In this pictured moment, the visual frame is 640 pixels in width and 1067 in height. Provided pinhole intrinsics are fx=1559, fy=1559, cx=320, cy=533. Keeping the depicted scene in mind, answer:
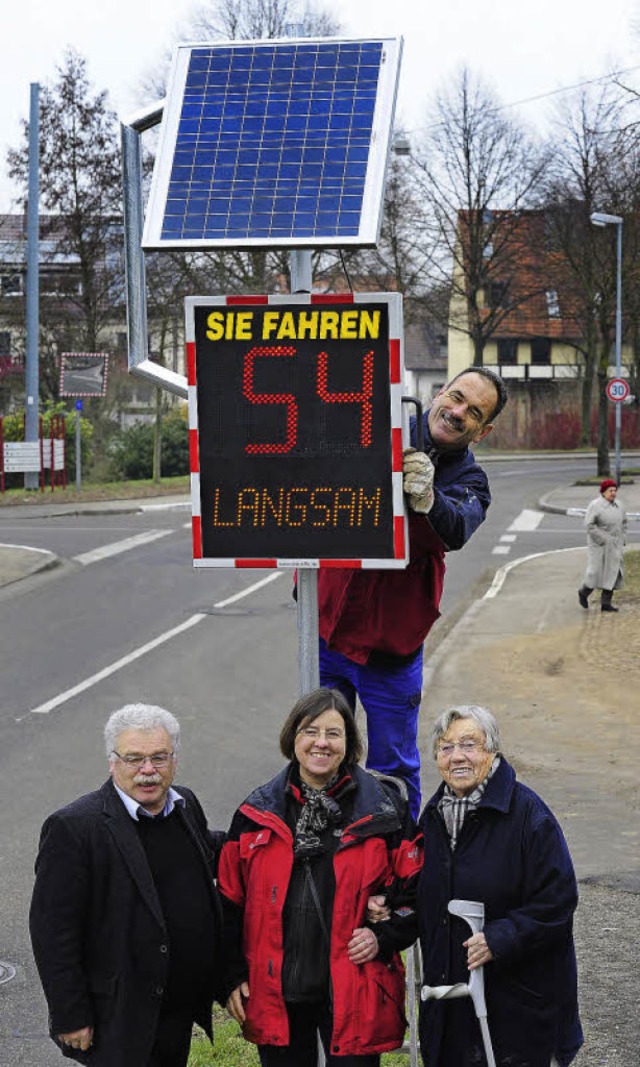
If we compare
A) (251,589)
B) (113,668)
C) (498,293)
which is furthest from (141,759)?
(498,293)

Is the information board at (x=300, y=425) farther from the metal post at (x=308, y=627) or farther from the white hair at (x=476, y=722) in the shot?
the white hair at (x=476, y=722)

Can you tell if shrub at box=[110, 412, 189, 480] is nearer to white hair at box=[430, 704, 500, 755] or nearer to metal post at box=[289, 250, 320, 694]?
metal post at box=[289, 250, 320, 694]

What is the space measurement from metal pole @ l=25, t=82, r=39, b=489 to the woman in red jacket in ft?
111

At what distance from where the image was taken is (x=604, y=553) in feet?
66.0

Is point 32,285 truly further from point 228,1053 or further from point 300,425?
point 300,425

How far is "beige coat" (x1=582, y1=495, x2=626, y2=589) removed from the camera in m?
20.1

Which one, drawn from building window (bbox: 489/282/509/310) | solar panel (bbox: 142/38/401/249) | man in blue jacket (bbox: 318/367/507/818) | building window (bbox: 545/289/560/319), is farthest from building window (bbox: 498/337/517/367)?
man in blue jacket (bbox: 318/367/507/818)

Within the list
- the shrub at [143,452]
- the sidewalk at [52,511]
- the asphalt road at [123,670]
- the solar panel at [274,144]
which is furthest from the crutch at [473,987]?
the shrub at [143,452]

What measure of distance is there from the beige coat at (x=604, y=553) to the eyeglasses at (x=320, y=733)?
1538 cm

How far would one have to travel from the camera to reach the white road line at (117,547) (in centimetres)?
2564

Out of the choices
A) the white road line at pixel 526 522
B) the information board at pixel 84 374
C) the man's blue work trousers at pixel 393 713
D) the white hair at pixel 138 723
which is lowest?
the white road line at pixel 526 522

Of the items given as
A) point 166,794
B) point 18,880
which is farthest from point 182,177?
point 18,880

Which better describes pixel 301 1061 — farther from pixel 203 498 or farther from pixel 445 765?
pixel 203 498

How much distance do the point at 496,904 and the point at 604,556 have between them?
15.8m
